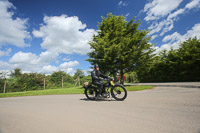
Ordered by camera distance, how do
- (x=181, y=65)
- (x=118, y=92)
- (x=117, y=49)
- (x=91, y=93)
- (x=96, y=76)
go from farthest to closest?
(x=181, y=65) → (x=117, y=49) → (x=91, y=93) → (x=96, y=76) → (x=118, y=92)

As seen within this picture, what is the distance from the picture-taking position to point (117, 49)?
1220cm

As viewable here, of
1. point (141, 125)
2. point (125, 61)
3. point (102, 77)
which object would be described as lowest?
point (141, 125)

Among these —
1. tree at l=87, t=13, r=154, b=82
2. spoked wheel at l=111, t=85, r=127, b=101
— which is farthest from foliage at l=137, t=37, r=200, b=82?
spoked wheel at l=111, t=85, r=127, b=101

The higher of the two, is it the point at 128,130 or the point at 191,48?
the point at 191,48

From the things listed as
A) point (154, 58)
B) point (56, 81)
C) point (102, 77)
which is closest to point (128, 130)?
point (102, 77)

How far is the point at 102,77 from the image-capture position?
5621mm

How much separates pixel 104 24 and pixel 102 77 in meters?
11.7

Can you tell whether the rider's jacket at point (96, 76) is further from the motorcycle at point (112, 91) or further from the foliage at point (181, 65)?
the foliage at point (181, 65)

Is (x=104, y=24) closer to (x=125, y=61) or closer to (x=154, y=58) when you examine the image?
(x=125, y=61)

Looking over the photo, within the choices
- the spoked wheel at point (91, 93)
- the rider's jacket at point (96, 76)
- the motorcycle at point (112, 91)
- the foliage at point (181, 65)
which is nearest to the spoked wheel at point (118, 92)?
Result: the motorcycle at point (112, 91)

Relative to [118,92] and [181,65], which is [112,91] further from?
[181,65]

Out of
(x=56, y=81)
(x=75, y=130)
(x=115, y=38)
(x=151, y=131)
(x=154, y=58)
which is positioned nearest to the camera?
(x=151, y=131)

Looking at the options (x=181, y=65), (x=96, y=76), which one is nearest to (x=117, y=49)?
(x=96, y=76)

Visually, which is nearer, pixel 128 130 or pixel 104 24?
pixel 128 130
